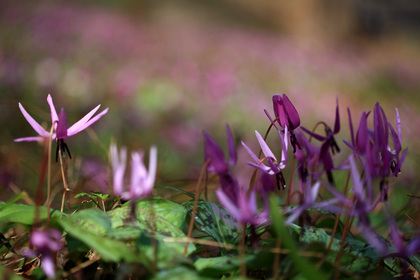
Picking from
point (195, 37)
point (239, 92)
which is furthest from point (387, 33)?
point (239, 92)

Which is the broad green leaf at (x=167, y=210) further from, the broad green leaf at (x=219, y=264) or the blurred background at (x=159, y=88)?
the blurred background at (x=159, y=88)

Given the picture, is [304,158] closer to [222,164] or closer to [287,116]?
[287,116]

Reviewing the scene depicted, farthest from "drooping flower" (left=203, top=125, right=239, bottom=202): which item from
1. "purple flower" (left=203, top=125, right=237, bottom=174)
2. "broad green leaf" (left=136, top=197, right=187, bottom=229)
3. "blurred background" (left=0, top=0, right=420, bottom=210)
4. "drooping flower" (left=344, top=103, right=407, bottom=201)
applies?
"blurred background" (left=0, top=0, right=420, bottom=210)

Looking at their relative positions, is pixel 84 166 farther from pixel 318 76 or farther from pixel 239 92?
pixel 318 76

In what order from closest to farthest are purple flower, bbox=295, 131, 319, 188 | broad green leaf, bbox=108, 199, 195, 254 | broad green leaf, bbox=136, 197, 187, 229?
broad green leaf, bbox=108, 199, 195, 254 < broad green leaf, bbox=136, 197, 187, 229 < purple flower, bbox=295, 131, 319, 188

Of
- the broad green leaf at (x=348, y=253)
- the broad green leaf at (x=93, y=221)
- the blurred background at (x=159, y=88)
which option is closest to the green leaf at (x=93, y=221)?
the broad green leaf at (x=93, y=221)

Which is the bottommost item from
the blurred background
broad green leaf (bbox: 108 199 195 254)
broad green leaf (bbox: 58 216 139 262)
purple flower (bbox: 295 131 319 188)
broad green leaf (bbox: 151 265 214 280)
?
the blurred background

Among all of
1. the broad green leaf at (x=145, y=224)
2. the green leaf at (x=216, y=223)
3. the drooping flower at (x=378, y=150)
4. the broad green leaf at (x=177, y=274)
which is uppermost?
the drooping flower at (x=378, y=150)

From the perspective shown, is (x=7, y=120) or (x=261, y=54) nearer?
(x=7, y=120)

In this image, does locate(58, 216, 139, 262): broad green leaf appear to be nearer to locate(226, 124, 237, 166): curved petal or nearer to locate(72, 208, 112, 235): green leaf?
locate(72, 208, 112, 235): green leaf
